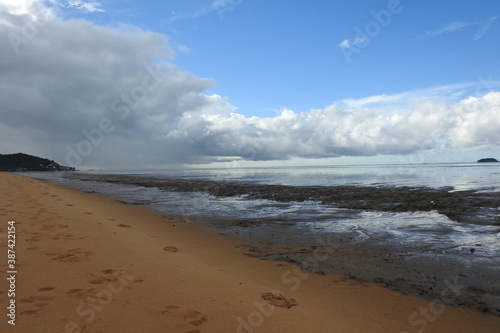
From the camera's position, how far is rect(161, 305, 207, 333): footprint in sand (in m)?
3.52

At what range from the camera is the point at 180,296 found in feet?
14.2

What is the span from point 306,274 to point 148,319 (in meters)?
4.11

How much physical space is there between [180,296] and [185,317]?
67 centimetres

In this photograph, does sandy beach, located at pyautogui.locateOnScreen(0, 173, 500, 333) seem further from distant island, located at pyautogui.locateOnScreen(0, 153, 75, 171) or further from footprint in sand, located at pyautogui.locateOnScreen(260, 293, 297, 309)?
distant island, located at pyautogui.locateOnScreen(0, 153, 75, 171)

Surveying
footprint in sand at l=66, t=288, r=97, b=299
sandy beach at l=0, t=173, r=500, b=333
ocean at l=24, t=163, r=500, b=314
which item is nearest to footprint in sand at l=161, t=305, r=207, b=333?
sandy beach at l=0, t=173, r=500, b=333

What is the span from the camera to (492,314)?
4.82 metres

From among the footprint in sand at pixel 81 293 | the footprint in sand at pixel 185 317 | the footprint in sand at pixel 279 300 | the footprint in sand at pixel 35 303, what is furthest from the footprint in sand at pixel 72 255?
Answer: the footprint in sand at pixel 279 300

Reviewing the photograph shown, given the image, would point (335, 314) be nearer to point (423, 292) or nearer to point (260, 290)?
point (260, 290)

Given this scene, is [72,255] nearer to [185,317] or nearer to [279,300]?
[185,317]

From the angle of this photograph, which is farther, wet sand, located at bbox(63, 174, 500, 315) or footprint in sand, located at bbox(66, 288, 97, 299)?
wet sand, located at bbox(63, 174, 500, 315)

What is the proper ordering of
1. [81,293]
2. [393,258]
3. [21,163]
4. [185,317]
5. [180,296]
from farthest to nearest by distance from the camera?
1. [21,163]
2. [393,258]
3. [180,296]
4. [81,293]
5. [185,317]

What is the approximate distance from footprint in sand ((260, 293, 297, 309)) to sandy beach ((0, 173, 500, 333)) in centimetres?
2

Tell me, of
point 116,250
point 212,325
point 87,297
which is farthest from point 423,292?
point 116,250


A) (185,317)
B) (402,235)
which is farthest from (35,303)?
(402,235)
